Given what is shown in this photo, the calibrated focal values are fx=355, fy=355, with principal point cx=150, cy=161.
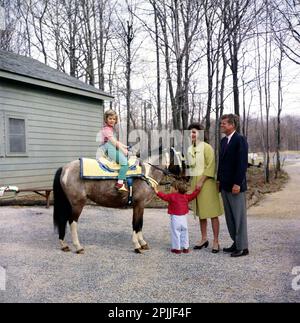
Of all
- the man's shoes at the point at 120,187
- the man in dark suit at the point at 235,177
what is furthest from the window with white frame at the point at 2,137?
the man in dark suit at the point at 235,177

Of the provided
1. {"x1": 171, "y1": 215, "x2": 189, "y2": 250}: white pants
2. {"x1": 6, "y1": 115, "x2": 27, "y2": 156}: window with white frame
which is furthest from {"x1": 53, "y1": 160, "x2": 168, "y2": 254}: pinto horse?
{"x1": 6, "y1": 115, "x2": 27, "y2": 156}: window with white frame

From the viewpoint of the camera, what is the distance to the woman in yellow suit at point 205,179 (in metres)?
4.85

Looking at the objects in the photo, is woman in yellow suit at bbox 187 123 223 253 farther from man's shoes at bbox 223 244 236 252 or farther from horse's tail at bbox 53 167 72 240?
horse's tail at bbox 53 167 72 240

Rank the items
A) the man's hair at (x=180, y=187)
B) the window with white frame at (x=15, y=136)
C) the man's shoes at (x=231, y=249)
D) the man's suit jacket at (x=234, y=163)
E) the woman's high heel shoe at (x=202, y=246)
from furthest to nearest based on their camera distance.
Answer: the window with white frame at (x=15, y=136)
the woman's high heel shoe at (x=202, y=246)
the man's hair at (x=180, y=187)
the man's shoes at (x=231, y=249)
the man's suit jacket at (x=234, y=163)

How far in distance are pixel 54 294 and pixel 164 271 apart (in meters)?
1.26

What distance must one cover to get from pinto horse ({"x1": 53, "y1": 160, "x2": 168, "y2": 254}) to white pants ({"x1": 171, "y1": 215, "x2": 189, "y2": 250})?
469 mm

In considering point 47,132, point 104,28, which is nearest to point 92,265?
point 47,132

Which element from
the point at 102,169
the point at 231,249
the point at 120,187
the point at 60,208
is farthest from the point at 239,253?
the point at 60,208

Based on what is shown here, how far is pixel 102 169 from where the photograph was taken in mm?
4988

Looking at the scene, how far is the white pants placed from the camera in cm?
480

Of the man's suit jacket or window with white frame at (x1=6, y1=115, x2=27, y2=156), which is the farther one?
window with white frame at (x1=6, y1=115, x2=27, y2=156)

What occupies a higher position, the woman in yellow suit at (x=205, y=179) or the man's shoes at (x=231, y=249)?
the woman in yellow suit at (x=205, y=179)

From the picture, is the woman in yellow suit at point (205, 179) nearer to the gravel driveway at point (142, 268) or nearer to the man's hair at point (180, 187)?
the man's hair at point (180, 187)

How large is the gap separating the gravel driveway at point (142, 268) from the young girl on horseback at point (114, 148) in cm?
104
